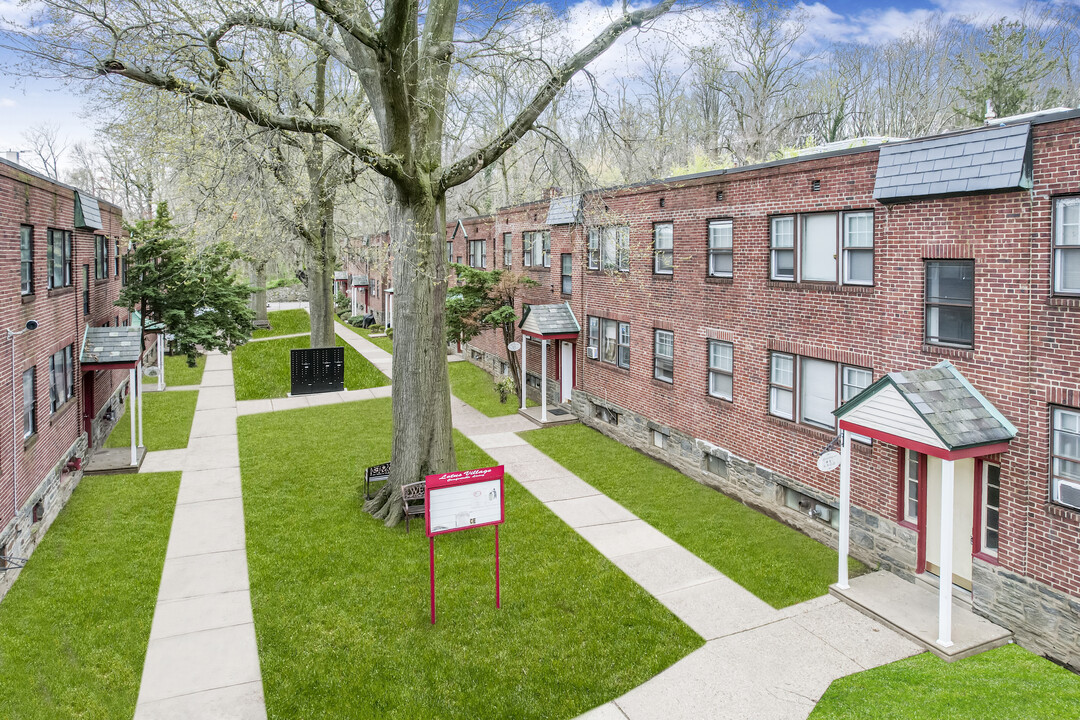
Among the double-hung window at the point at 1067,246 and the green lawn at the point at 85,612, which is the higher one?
the double-hung window at the point at 1067,246

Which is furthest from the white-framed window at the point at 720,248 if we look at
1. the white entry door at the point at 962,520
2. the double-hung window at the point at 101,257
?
the double-hung window at the point at 101,257

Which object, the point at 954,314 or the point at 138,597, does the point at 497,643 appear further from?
the point at 954,314

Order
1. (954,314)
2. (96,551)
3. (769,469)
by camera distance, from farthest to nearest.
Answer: (769,469)
(96,551)
(954,314)

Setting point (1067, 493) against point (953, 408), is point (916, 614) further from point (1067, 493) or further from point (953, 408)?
point (953, 408)

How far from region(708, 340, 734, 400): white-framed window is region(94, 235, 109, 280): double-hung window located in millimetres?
16940

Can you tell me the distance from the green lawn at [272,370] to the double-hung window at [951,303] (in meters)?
20.7

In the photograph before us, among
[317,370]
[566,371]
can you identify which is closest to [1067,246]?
[566,371]

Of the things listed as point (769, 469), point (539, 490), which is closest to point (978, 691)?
point (769, 469)

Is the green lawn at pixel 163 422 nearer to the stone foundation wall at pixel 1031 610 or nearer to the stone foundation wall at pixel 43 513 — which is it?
the stone foundation wall at pixel 43 513

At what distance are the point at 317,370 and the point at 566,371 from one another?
30.9 feet

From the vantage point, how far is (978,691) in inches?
309

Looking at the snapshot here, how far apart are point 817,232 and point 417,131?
7266mm

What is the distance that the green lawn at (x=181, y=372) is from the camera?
2794cm

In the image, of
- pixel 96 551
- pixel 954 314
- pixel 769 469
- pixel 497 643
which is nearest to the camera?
pixel 497 643
